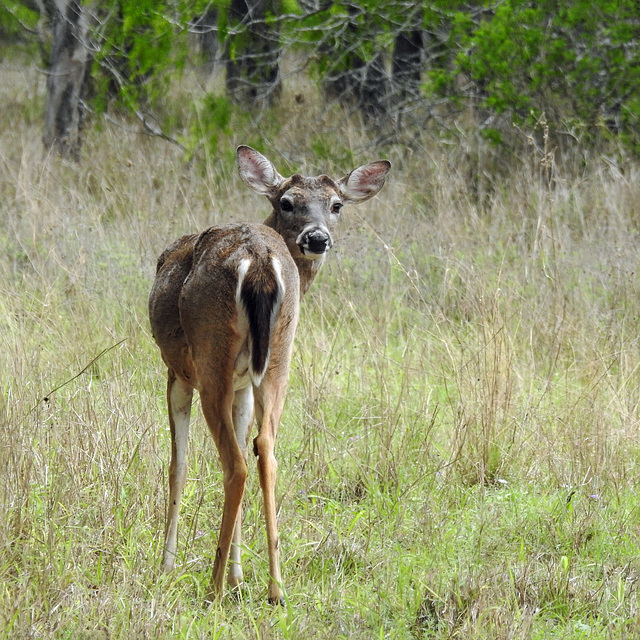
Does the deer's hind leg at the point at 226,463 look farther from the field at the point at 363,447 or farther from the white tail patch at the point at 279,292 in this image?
the white tail patch at the point at 279,292

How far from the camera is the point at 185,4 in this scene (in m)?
9.85

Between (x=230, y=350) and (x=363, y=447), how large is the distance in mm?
1455

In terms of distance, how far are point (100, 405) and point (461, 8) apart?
8.61m

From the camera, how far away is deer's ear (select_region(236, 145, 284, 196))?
4.71 m

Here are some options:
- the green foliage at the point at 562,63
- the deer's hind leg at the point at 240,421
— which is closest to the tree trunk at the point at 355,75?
the green foliage at the point at 562,63

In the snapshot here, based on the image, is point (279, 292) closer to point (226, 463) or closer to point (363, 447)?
point (226, 463)

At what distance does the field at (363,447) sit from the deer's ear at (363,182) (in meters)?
0.42

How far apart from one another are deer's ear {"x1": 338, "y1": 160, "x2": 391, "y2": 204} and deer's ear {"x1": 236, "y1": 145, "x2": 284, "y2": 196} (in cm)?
32

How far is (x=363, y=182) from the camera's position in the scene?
492 centimetres

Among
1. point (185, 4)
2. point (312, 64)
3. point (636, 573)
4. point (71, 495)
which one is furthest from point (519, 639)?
point (312, 64)

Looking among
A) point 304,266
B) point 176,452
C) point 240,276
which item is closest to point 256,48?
point 304,266

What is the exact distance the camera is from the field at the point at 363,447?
3.24m

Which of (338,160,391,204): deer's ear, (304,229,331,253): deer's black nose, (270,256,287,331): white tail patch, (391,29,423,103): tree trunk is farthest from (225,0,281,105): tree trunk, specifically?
(270,256,287,331): white tail patch

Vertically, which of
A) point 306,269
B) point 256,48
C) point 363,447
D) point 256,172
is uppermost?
point 256,48
